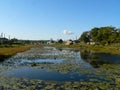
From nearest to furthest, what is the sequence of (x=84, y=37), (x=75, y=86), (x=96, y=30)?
(x=75, y=86) < (x=96, y=30) < (x=84, y=37)

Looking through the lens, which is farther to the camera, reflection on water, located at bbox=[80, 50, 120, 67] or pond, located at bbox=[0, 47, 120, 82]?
reflection on water, located at bbox=[80, 50, 120, 67]

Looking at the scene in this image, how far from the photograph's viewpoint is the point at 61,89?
18.6 meters

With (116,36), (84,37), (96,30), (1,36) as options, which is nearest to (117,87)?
(116,36)

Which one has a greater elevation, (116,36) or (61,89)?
(116,36)

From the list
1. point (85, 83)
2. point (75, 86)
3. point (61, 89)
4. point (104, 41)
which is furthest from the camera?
point (104, 41)

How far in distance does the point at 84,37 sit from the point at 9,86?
156m

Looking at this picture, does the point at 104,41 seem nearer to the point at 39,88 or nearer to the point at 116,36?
the point at 116,36

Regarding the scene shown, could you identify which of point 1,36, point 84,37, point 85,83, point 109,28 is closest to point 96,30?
point 109,28

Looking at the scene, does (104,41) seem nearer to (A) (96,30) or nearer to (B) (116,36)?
(B) (116,36)

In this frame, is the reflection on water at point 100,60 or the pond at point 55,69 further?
the reflection on water at point 100,60

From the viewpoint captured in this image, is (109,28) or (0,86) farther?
(109,28)

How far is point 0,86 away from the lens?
63.9ft

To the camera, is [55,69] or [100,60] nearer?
[55,69]

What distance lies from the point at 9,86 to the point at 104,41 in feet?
339
